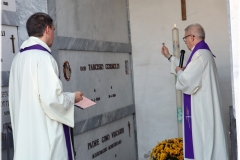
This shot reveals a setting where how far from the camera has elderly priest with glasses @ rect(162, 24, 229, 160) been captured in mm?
4426

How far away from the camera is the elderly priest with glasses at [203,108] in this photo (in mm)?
4426

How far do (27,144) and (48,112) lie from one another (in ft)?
0.96

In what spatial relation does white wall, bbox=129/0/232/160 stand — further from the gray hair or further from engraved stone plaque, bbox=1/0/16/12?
engraved stone plaque, bbox=1/0/16/12

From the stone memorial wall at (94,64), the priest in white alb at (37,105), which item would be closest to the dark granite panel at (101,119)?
the stone memorial wall at (94,64)

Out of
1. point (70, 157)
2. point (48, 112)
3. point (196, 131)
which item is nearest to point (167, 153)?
point (196, 131)

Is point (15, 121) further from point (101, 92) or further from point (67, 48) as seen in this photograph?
point (101, 92)

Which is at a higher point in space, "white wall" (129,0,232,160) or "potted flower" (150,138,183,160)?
"white wall" (129,0,232,160)

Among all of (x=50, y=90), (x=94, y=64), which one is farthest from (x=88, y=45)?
(x=50, y=90)

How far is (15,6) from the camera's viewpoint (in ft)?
12.3

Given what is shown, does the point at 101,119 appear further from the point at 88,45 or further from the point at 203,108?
the point at 203,108

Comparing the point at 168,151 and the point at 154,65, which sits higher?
the point at 154,65

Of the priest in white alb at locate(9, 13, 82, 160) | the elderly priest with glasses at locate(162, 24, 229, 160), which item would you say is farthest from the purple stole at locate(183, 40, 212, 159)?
the priest in white alb at locate(9, 13, 82, 160)

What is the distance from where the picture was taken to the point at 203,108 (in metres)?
4.46

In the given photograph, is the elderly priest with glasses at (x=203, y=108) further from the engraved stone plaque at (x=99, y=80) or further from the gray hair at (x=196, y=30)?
the engraved stone plaque at (x=99, y=80)
